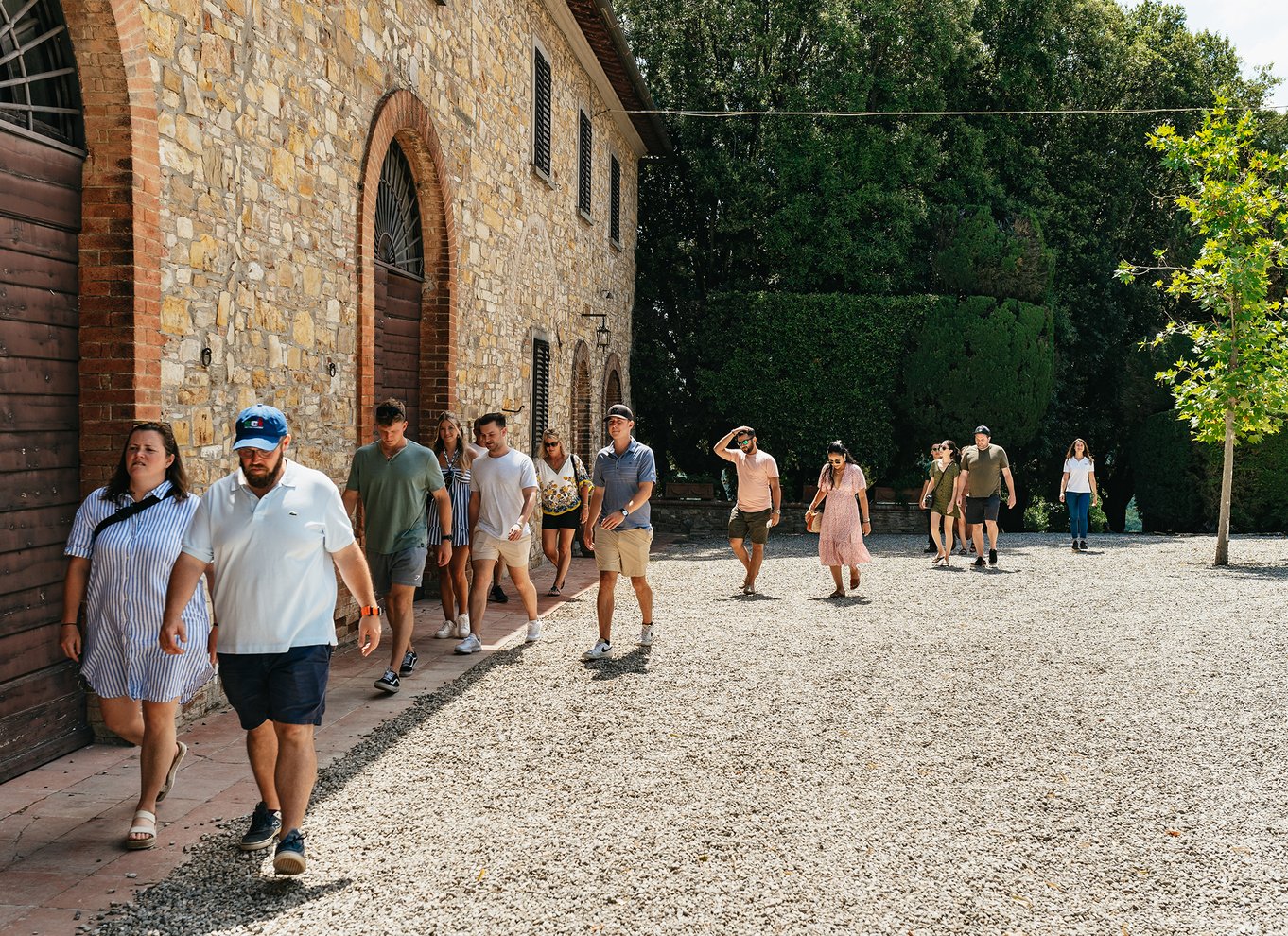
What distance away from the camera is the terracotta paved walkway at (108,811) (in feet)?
11.3

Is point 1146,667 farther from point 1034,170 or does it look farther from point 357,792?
point 1034,170

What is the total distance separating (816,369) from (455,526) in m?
12.6

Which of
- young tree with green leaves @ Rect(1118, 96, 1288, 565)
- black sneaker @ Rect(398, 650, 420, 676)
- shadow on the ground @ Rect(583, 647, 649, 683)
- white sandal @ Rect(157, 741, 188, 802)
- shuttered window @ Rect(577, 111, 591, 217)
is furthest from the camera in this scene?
shuttered window @ Rect(577, 111, 591, 217)

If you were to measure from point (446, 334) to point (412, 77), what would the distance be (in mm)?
2247

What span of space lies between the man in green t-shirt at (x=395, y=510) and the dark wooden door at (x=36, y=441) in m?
1.79

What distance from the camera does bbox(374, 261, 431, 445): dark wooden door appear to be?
8703 millimetres

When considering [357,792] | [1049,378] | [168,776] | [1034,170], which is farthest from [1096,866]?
[1034,170]

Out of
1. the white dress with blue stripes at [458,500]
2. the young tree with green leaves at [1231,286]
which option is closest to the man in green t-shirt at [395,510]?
the white dress with blue stripes at [458,500]

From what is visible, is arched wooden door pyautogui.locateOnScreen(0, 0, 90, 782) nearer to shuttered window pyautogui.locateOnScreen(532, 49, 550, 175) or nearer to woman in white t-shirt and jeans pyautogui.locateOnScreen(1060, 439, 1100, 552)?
shuttered window pyautogui.locateOnScreen(532, 49, 550, 175)

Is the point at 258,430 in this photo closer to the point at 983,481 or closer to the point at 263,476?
the point at 263,476

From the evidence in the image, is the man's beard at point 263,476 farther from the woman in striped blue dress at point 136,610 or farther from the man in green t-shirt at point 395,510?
the man in green t-shirt at point 395,510

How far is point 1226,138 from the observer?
14203 mm

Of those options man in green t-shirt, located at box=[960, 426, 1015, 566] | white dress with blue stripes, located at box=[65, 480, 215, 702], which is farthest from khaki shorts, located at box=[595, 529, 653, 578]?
man in green t-shirt, located at box=[960, 426, 1015, 566]

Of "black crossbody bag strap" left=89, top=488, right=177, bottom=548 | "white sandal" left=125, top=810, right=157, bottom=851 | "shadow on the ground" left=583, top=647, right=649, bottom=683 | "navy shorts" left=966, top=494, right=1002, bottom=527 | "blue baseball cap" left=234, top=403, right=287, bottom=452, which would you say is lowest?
"shadow on the ground" left=583, top=647, right=649, bottom=683
